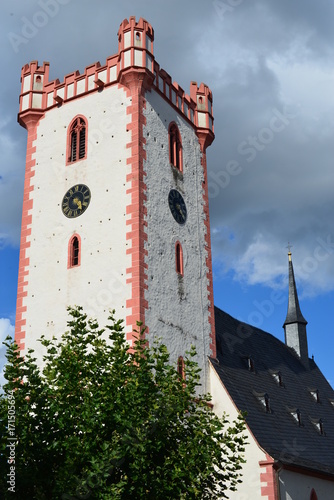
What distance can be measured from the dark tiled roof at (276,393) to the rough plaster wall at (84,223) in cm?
599

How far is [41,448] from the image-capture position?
15156 mm

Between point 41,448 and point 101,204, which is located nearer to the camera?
point 41,448

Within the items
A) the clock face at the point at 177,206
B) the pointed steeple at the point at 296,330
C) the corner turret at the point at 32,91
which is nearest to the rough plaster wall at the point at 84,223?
the corner turret at the point at 32,91

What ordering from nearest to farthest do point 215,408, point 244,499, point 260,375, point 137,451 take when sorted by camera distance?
1. point 137,451
2. point 244,499
3. point 215,408
4. point 260,375

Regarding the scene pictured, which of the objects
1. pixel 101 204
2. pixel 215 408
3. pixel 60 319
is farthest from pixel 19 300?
pixel 215 408

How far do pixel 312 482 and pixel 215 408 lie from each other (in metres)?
5.14

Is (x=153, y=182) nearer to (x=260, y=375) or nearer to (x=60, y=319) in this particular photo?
(x=60, y=319)

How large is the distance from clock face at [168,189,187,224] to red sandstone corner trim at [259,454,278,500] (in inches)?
373

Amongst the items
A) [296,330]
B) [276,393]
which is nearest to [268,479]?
[276,393]

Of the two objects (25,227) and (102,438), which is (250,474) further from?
(25,227)

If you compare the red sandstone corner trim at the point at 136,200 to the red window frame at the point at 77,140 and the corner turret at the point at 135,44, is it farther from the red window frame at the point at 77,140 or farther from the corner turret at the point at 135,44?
the red window frame at the point at 77,140

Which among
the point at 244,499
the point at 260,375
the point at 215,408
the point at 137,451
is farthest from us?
the point at 260,375

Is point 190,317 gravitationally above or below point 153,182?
below

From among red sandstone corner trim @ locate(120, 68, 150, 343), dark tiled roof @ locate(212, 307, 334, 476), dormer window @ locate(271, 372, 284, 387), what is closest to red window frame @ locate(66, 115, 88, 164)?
red sandstone corner trim @ locate(120, 68, 150, 343)
